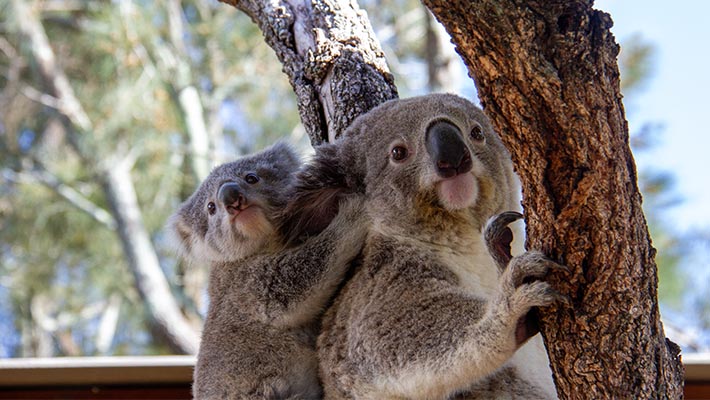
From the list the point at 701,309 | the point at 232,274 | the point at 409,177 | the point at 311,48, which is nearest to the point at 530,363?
the point at 409,177

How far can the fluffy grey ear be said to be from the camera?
269cm

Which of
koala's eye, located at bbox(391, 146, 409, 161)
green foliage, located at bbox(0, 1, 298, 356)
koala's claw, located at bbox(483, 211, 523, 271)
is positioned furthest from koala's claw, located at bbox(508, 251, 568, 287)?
green foliage, located at bbox(0, 1, 298, 356)

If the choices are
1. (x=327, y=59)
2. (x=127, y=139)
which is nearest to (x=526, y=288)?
(x=327, y=59)

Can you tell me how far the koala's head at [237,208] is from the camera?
3041mm

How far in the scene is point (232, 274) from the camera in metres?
Result: 3.02

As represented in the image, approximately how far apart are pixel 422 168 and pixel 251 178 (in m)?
1.13

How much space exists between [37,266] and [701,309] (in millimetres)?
10256

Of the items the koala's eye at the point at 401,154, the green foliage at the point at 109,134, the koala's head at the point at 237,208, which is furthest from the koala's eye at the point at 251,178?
the green foliage at the point at 109,134

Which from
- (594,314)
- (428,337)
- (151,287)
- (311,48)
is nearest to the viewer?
(594,314)

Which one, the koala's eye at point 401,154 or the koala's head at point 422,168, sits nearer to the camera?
the koala's head at point 422,168

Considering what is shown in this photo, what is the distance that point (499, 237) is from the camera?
2.11 meters

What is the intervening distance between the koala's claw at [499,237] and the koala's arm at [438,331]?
0.11 metres

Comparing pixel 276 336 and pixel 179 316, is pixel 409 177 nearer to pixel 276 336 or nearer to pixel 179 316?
pixel 276 336

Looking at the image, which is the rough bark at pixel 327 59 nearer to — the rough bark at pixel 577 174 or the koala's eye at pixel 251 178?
the koala's eye at pixel 251 178
